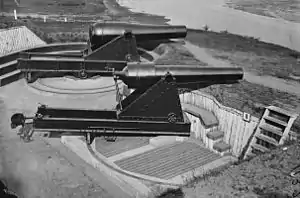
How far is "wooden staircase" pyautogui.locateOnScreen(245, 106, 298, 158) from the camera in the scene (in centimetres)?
797

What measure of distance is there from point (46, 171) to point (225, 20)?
19881 millimetres

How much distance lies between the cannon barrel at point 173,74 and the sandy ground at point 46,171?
8.52 ft

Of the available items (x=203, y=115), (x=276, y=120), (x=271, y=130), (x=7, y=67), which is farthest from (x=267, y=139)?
(x=7, y=67)

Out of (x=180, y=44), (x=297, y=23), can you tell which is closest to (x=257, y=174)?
(x=180, y=44)

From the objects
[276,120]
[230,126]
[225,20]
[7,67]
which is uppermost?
[225,20]

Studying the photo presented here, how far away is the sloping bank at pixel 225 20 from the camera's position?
19797 mm

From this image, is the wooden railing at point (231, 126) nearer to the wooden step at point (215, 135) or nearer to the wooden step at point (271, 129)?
the wooden step at point (215, 135)

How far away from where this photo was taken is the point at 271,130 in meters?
8.24

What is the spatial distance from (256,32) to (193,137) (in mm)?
13291

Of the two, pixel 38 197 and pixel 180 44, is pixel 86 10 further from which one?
pixel 38 197

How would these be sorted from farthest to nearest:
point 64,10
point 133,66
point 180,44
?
point 64,10, point 180,44, point 133,66

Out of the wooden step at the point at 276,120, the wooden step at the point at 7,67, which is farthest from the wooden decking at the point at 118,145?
the wooden step at the point at 7,67

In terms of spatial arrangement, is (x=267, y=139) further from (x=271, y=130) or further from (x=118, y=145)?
(x=118, y=145)

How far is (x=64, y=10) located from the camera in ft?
93.4
